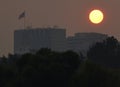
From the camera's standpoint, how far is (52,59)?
6419 centimetres

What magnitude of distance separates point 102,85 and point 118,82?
62.1 inches

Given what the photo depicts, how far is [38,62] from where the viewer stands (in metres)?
63.5

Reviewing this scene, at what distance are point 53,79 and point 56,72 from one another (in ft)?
1.67

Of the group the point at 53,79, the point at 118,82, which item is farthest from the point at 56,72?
the point at 118,82

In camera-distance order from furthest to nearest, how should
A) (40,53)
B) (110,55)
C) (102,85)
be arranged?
(110,55), (40,53), (102,85)

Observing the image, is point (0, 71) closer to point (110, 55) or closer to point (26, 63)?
point (26, 63)

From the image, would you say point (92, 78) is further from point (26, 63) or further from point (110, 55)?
point (110, 55)

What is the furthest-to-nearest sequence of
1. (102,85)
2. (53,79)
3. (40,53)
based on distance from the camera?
(40,53) < (53,79) < (102,85)

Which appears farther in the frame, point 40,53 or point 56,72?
point 40,53

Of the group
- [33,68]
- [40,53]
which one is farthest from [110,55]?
[33,68]

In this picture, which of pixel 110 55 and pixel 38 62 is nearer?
pixel 38 62

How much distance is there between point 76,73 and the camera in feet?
198

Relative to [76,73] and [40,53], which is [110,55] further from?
[76,73]

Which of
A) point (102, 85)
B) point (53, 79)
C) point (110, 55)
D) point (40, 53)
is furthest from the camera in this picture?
point (110, 55)
